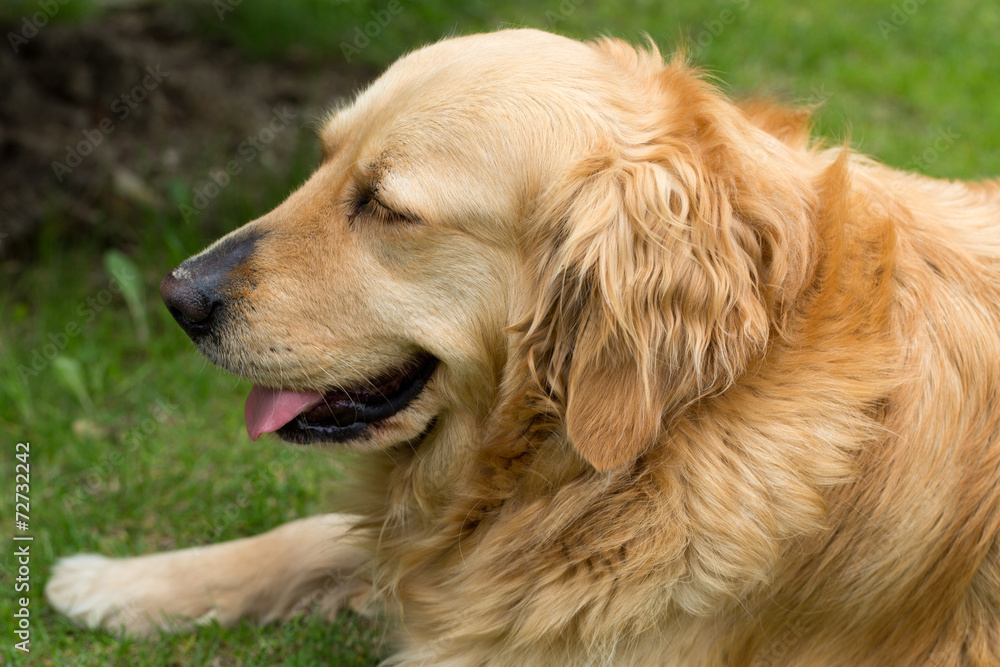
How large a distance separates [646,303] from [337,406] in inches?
37.6

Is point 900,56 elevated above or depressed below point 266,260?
below

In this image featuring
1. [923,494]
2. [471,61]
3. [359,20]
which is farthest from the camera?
[359,20]

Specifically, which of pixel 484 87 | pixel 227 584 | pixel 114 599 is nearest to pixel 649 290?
pixel 484 87

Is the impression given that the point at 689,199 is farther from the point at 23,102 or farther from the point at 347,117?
the point at 23,102

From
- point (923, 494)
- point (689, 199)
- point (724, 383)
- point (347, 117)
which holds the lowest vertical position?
point (923, 494)

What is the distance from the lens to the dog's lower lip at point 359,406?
247 centimetres

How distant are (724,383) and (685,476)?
25 cm

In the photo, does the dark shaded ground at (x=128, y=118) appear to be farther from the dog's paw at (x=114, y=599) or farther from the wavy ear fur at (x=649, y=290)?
the wavy ear fur at (x=649, y=290)

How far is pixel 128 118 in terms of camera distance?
5594mm

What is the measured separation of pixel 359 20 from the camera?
656cm

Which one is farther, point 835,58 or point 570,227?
point 835,58

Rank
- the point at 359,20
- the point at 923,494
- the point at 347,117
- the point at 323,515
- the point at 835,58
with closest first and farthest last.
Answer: the point at 923,494 → the point at 347,117 → the point at 323,515 → the point at 359,20 → the point at 835,58

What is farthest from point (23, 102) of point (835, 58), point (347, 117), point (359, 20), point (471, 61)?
point (835, 58)

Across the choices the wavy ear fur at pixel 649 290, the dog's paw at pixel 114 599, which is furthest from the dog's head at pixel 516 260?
the dog's paw at pixel 114 599
